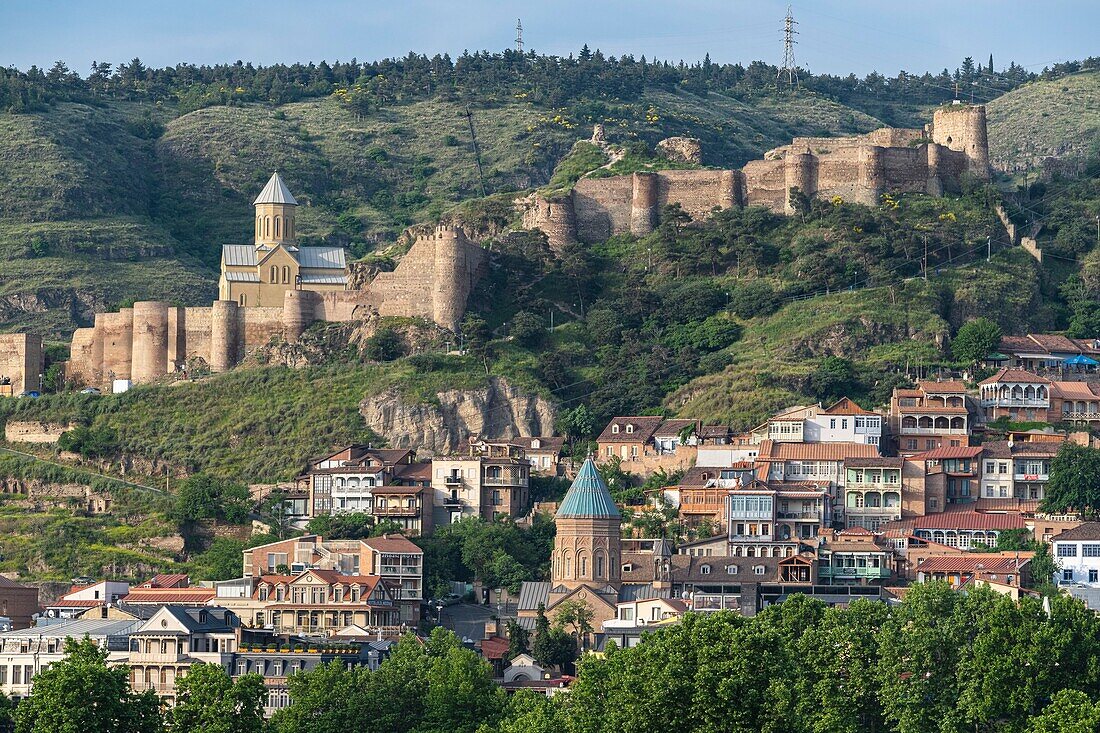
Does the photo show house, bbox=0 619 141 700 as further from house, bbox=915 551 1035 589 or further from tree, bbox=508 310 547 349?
tree, bbox=508 310 547 349

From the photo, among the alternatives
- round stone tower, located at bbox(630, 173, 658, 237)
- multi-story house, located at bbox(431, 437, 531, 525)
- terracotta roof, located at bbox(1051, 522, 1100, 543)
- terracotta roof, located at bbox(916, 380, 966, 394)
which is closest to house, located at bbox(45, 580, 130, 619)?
multi-story house, located at bbox(431, 437, 531, 525)

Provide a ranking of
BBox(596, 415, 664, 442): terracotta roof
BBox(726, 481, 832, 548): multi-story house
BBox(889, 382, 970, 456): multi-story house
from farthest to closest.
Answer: BBox(596, 415, 664, 442): terracotta roof < BBox(889, 382, 970, 456): multi-story house < BBox(726, 481, 832, 548): multi-story house

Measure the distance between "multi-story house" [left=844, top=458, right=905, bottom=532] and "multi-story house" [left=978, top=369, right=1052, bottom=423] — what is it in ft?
25.9

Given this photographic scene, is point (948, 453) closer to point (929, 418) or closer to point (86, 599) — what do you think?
point (929, 418)

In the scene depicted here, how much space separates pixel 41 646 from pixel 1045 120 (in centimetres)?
9896

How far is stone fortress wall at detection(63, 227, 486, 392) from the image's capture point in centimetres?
12025

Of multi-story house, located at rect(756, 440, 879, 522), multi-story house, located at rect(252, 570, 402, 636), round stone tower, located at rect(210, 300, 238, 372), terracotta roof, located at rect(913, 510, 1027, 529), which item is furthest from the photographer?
round stone tower, located at rect(210, 300, 238, 372)

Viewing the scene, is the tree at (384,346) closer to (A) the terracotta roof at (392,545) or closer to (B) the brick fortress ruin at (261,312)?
(B) the brick fortress ruin at (261,312)

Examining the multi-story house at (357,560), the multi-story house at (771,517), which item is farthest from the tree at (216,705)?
the multi-story house at (771,517)

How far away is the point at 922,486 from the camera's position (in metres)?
106

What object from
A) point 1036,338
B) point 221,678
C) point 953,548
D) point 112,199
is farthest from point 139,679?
point 112,199

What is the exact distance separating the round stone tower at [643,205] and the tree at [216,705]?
55.2 meters

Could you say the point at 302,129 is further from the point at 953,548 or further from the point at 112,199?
the point at 953,548

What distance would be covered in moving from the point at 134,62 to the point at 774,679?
129 meters
